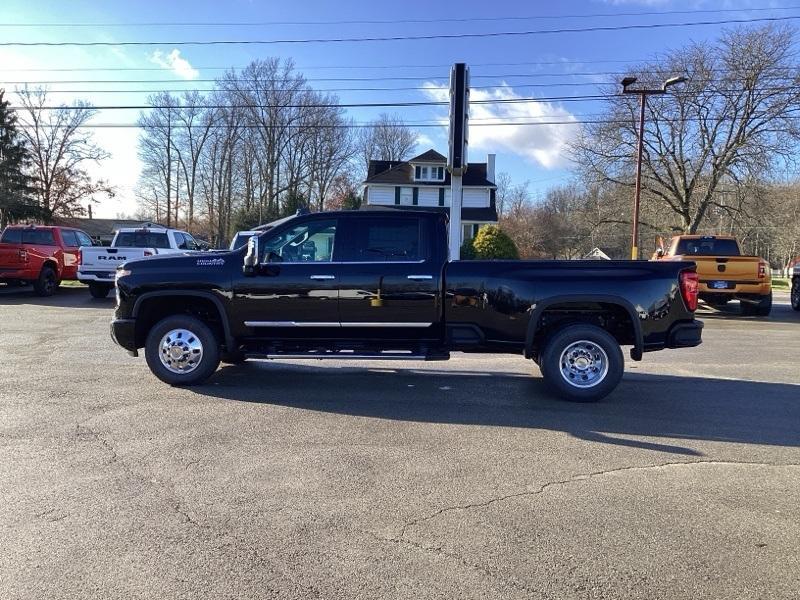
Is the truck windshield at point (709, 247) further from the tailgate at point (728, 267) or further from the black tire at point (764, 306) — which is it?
the black tire at point (764, 306)

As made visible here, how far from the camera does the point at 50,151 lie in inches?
1893

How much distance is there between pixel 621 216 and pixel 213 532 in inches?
1430

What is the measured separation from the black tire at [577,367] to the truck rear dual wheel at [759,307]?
1136cm

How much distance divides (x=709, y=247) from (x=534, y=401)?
470 inches

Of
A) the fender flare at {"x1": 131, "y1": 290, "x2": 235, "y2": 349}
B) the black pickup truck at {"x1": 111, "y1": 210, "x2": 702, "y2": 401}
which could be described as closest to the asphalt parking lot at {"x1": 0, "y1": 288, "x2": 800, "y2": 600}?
the black pickup truck at {"x1": 111, "y1": 210, "x2": 702, "y2": 401}

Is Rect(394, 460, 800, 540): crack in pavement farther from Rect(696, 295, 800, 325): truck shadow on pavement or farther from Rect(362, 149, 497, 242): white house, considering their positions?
Rect(362, 149, 497, 242): white house

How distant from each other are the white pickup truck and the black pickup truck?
9.29 meters

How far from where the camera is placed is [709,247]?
15523 millimetres

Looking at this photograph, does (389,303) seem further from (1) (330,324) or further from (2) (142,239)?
(2) (142,239)

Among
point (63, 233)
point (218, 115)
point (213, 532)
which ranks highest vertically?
point (218, 115)

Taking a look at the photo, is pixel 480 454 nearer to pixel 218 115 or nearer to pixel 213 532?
pixel 213 532

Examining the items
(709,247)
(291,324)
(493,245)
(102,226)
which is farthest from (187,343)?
(102,226)

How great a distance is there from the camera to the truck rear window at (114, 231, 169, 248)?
16125 millimetres

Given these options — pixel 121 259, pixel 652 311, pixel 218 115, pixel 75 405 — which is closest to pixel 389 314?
pixel 652 311
